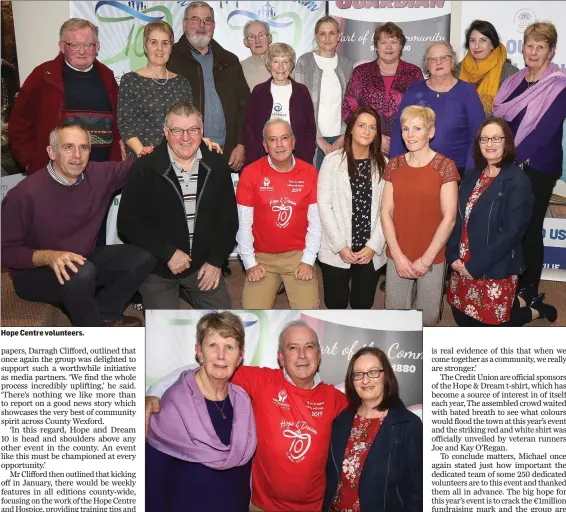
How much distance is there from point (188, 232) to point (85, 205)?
1.58ft

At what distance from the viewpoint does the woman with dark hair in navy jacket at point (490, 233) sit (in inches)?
146

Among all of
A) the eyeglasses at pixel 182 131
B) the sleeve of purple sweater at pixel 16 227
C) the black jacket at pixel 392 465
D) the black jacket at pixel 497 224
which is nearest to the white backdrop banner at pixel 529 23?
the black jacket at pixel 497 224

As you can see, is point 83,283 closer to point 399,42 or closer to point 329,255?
point 329,255

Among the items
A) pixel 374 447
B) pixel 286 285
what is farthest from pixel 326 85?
pixel 374 447

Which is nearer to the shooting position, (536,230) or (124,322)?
(124,322)

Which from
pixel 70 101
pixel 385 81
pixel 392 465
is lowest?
pixel 392 465

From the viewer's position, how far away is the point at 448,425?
3.04 meters

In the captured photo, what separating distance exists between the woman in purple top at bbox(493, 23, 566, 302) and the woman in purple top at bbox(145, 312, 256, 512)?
181cm

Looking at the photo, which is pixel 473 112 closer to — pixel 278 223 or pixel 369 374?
pixel 278 223

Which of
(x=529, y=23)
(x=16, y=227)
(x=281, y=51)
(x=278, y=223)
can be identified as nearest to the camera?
(x=16, y=227)

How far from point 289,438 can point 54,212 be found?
4.80 feet

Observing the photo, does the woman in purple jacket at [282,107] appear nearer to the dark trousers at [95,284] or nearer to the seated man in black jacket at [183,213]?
the seated man in black jacket at [183,213]

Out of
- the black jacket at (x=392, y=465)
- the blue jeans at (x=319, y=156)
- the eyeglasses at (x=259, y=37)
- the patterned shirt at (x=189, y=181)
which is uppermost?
the eyeglasses at (x=259, y=37)

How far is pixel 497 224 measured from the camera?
3.78m
